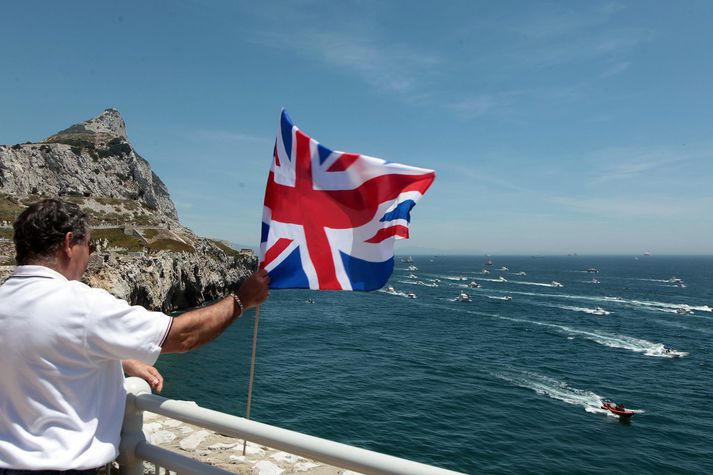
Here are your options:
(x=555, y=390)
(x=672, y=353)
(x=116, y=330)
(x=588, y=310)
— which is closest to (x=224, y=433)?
(x=116, y=330)

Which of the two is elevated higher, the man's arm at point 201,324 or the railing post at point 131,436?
the man's arm at point 201,324

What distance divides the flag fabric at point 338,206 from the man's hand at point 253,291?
153 centimetres

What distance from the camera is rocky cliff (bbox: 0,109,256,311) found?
4959 centimetres

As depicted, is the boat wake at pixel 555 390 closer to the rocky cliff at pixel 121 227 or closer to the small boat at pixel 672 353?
the small boat at pixel 672 353

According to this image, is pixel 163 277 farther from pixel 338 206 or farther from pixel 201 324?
pixel 201 324

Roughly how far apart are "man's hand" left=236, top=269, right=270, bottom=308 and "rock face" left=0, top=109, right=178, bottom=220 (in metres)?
102

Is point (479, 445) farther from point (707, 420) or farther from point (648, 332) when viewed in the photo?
point (648, 332)

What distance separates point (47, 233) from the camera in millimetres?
2305

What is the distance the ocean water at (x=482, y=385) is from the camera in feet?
79.6

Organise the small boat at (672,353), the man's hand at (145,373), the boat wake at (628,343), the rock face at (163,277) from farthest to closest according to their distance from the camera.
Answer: the boat wake at (628,343) → the rock face at (163,277) → the small boat at (672,353) → the man's hand at (145,373)

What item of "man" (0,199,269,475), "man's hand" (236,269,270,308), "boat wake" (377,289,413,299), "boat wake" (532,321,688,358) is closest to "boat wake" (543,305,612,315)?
"boat wake" (532,321,688,358)

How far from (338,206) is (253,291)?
208 cm

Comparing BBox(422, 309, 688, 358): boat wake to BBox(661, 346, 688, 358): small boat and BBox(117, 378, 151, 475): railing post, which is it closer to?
BBox(661, 346, 688, 358): small boat

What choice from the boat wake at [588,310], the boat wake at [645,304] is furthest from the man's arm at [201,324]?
the boat wake at [645,304]
